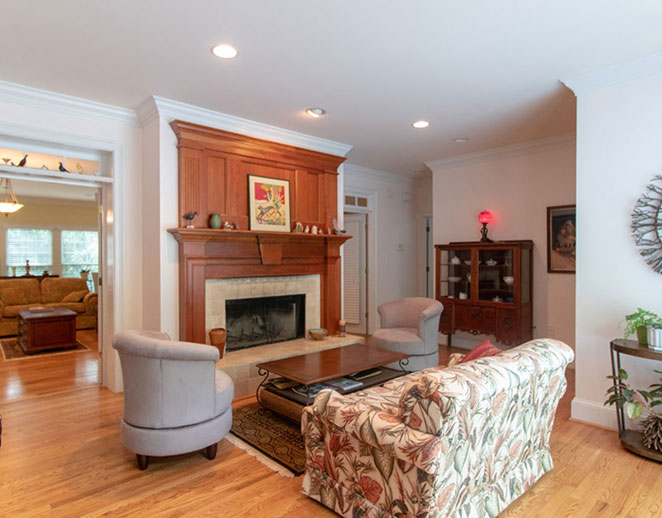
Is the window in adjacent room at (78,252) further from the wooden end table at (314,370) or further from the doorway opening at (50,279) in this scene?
the wooden end table at (314,370)

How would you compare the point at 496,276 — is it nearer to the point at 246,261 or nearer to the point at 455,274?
the point at 455,274

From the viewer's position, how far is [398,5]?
2.34m

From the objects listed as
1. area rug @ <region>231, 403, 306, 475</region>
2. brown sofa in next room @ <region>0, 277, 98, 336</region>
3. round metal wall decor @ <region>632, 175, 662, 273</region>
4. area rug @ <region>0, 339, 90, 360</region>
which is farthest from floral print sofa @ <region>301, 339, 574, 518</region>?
brown sofa in next room @ <region>0, 277, 98, 336</region>

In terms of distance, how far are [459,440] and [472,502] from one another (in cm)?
45

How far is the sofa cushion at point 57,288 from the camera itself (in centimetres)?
743

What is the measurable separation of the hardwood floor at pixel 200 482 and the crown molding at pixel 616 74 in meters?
2.66

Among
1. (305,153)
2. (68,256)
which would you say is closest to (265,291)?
(305,153)

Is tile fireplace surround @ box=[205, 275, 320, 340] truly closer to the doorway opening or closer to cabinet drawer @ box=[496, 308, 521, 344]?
the doorway opening

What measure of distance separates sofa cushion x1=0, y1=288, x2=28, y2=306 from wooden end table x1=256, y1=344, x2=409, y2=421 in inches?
231

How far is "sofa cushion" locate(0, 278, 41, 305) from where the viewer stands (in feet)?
23.2

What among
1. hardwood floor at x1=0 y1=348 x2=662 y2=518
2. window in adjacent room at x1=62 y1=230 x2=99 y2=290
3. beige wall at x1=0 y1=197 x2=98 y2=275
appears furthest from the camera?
window in adjacent room at x1=62 y1=230 x2=99 y2=290

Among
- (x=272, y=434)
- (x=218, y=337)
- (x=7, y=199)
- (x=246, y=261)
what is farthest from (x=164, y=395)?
(x=7, y=199)

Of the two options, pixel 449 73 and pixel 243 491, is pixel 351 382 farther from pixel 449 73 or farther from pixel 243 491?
pixel 449 73

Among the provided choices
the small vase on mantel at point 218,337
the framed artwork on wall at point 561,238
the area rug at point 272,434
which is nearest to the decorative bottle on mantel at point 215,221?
the small vase on mantel at point 218,337
